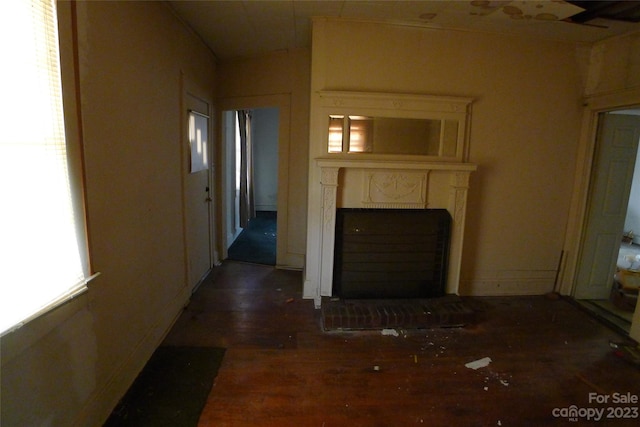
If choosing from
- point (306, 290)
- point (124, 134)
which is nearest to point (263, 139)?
point (306, 290)

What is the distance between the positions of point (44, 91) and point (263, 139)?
6.61 meters

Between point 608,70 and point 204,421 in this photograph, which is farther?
point 608,70

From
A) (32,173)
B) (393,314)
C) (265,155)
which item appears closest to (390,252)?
(393,314)

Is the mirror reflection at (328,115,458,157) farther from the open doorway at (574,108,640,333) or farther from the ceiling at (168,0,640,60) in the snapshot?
the open doorway at (574,108,640,333)

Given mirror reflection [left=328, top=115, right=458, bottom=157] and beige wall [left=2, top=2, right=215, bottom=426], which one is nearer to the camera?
beige wall [left=2, top=2, right=215, bottom=426]

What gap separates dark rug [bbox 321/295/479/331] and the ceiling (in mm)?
2511

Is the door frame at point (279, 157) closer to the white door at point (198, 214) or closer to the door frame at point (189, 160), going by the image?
the door frame at point (189, 160)

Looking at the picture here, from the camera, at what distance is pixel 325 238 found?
3.15 m

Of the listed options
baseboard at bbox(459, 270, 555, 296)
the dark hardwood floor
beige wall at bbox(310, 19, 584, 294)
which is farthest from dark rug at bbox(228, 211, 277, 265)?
beige wall at bbox(310, 19, 584, 294)

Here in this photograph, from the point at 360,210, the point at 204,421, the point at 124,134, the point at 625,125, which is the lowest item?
the point at 204,421

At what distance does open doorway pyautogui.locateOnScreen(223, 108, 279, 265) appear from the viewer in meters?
4.91

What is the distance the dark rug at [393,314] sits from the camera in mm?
2852

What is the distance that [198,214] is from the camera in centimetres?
361

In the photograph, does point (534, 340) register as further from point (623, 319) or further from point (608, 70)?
point (608, 70)
